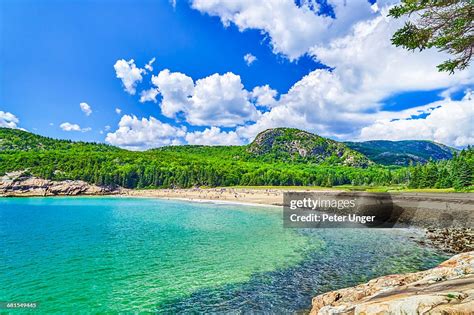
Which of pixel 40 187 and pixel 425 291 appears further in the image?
pixel 40 187

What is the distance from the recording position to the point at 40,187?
13225 centimetres

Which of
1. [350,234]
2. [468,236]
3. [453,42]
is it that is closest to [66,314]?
[453,42]

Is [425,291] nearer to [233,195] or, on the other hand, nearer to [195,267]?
[195,267]

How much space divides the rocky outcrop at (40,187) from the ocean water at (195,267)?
108 metres

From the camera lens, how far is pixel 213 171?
148125 millimetres

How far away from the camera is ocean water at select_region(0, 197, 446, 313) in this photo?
51.5 feet

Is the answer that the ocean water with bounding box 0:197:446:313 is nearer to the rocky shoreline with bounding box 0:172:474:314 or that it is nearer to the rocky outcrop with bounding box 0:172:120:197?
the rocky shoreline with bounding box 0:172:474:314
